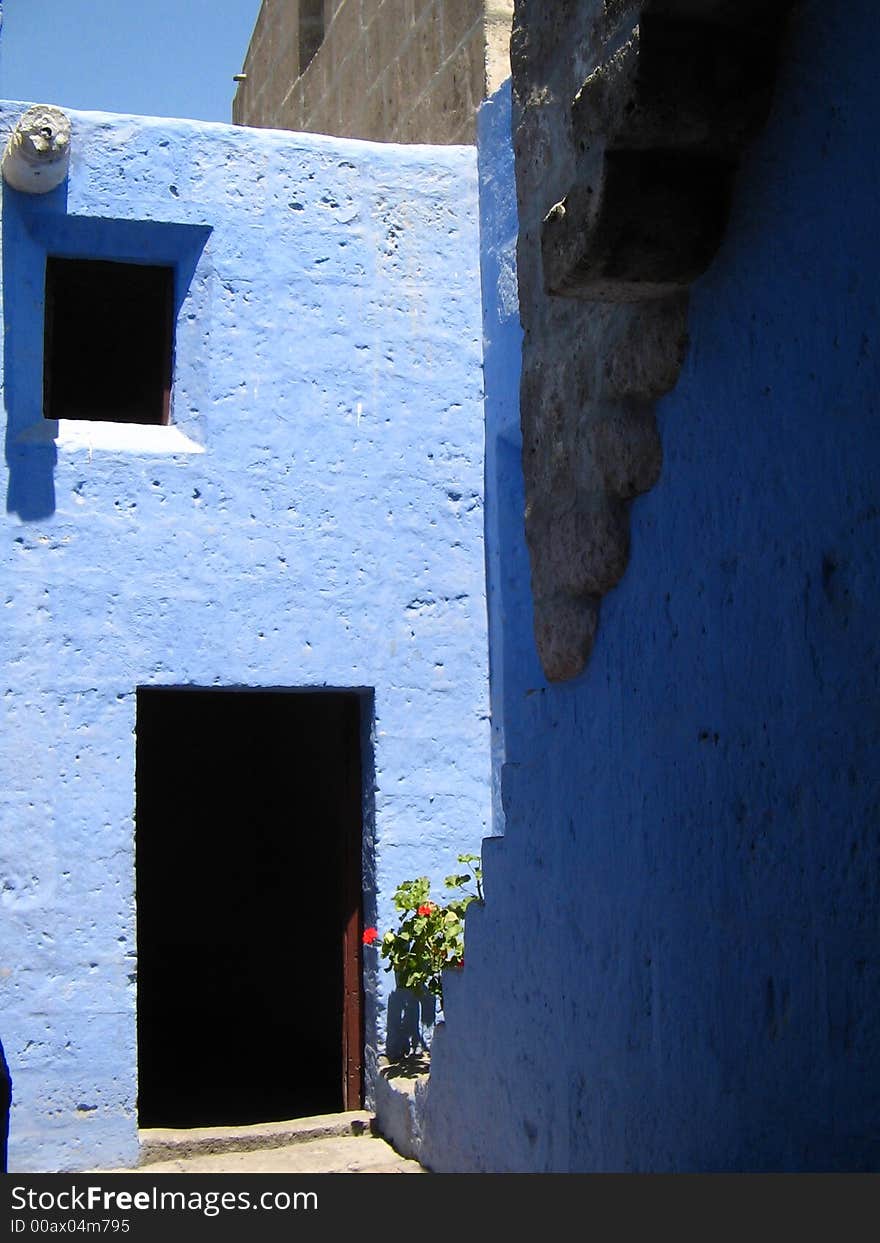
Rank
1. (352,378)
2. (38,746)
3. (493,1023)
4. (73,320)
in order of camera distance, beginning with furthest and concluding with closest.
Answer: (73,320)
(352,378)
(38,746)
(493,1023)

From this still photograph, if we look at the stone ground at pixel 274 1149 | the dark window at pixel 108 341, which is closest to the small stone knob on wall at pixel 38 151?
the dark window at pixel 108 341

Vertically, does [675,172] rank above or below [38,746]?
above

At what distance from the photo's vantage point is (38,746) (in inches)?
243

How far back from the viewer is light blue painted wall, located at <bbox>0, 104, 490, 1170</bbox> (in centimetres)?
613

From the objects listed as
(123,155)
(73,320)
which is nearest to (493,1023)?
(123,155)

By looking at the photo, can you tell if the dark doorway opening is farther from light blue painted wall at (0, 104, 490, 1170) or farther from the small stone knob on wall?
the small stone knob on wall

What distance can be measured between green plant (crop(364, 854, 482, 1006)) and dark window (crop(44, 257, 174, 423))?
238 cm

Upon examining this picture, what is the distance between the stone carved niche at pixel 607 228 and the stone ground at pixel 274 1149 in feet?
10.2

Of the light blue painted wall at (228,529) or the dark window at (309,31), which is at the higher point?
the dark window at (309,31)

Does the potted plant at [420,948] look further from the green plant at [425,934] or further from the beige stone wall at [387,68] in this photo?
the beige stone wall at [387,68]

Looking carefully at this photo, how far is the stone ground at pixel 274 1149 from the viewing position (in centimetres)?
600

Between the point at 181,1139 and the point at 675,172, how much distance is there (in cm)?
478

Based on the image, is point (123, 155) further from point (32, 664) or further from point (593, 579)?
point (593, 579)

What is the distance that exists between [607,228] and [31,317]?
4.06 metres
